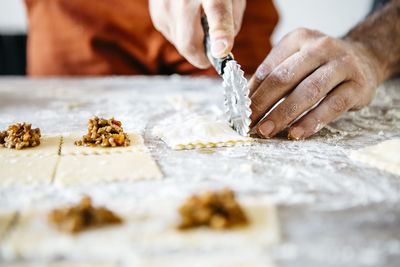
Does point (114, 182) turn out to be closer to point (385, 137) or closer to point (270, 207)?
point (270, 207)

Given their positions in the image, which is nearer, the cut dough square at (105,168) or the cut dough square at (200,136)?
the cut dough square at (105,168)

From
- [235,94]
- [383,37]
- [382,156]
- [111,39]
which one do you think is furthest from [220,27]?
[111,39]

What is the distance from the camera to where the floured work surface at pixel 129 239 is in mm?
698

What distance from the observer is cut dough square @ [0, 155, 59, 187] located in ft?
3.21

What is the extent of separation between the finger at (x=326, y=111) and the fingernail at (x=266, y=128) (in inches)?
3.0

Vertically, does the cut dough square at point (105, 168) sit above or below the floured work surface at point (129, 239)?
above

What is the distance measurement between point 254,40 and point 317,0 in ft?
7.98

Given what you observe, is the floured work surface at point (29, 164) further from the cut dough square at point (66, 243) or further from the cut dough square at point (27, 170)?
the cut dough square at point (66, 243)

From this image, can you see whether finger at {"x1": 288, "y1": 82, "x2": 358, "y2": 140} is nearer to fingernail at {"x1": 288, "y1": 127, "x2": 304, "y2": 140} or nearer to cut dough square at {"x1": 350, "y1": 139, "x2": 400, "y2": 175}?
fingernail at {"x1": 288, "y1": 127, "x2": 304, "y2": 140}

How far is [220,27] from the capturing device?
4.08 ft

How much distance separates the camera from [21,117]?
171 centimetres

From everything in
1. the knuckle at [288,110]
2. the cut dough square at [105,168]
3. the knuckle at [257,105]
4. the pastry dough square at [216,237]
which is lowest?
the pastry dough square at [216,237]

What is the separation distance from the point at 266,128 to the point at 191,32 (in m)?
0.57

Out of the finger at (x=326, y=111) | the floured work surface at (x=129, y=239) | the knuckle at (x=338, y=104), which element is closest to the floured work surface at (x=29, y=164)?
the floured work surface at (x=129, y=239)
